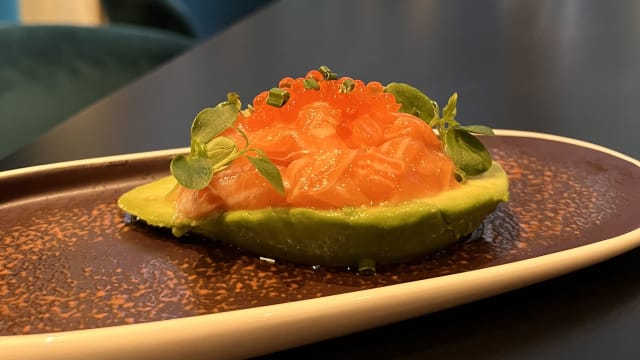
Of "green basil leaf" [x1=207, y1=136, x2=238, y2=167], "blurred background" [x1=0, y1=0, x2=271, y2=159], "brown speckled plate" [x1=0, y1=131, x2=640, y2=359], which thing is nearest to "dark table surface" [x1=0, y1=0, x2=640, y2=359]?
"brown speckled plate" [x1=0, y1=131, x2=640, y2=359]

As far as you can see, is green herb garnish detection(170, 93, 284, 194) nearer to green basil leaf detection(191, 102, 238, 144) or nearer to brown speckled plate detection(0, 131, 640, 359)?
green basil leaf detection(191, 102, 238, 144)

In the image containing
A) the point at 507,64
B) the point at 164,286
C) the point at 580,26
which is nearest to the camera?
the point at 164,286

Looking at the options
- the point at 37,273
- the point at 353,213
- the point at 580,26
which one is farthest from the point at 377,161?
the point at 580,26

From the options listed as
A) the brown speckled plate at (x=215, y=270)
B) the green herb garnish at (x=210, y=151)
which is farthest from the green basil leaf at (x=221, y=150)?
the brown speckled plate at (x=215, y=270)

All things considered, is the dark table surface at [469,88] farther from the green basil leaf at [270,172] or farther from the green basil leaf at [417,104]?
the green basil leaf at [417,104]

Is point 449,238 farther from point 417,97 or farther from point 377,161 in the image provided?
point 417,97

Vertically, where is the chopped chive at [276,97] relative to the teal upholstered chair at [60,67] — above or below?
above
